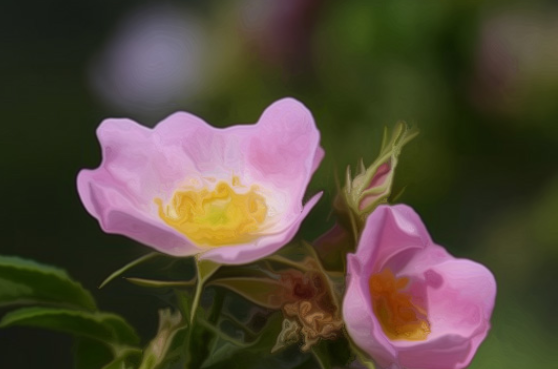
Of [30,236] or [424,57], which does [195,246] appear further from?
[30,236]

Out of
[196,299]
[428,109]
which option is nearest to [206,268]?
[196,299]

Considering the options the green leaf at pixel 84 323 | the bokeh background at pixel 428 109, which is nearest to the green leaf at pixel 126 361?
the green leaf at pixel 84 323

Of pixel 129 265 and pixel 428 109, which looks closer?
pixel 129 265

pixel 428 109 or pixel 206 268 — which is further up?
pixel 206 268

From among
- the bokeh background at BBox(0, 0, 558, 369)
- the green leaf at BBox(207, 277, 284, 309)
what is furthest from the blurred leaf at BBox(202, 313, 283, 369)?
the bokeh background at BBox(0, 0, 558, 369)

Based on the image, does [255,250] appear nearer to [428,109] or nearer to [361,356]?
[361,356]
